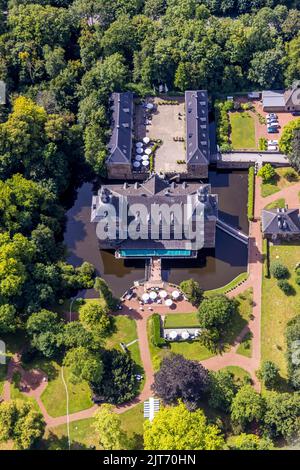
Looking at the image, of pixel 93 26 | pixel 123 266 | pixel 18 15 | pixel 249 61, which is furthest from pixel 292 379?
pixel 18 15

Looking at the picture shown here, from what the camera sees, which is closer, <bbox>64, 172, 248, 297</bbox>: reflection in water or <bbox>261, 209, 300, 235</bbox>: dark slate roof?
<bbox>261, 209, 300, 235</bbox>: dark slate roof

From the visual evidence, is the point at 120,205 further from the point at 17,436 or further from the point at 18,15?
the point at 18,15

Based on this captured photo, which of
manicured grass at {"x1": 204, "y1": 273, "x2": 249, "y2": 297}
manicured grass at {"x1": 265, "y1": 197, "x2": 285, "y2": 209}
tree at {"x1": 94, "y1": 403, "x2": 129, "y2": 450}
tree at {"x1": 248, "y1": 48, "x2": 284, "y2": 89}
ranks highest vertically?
tree at {"x1": 248, "y1": 48, "x2": 284, "y2": 89}

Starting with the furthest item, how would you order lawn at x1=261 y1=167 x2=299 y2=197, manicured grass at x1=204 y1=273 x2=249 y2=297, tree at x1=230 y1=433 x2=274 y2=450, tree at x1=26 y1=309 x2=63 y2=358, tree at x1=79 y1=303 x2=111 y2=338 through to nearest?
lawn at x1=261 y1=167 x2=299 y2=197
manicured grass at x1=204 y1=273 x2=249 y2=297
tree at x1=79 y1=303 x2=111 y2=338
tree at x1=26 y1=309 x2=63 y2=358
tree at x1=230 y1=433 x2=274 y2=450

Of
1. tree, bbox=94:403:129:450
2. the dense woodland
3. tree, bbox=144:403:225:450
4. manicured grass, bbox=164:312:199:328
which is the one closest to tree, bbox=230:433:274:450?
tree, bbox=144:403:225:450

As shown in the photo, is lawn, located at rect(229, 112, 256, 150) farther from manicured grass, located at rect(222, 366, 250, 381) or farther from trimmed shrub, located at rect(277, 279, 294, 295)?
manicured grass, located at rect(222, 366, 250, 381)

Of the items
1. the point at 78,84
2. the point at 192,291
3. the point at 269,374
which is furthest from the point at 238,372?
the point at 78,84

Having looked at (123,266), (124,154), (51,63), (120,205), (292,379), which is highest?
(51,63)
